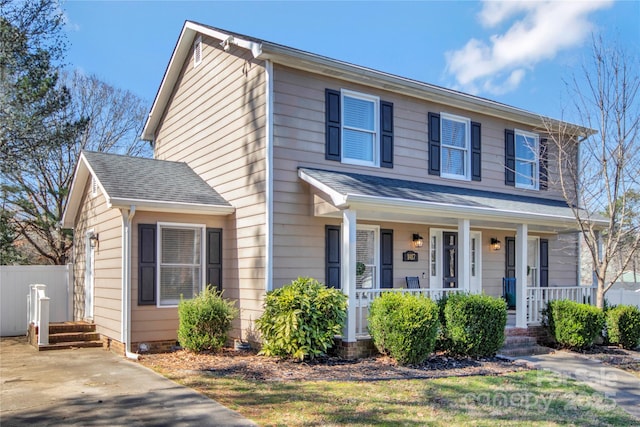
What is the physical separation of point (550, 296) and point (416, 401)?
22.5ft

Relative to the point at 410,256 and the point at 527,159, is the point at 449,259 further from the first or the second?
the point at 527,159

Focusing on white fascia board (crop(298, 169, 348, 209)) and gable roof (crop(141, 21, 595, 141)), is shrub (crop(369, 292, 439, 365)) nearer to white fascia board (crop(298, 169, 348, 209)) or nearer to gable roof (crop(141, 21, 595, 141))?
white fascia board (crop(298, 169, 348, 209))

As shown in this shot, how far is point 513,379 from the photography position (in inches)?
300

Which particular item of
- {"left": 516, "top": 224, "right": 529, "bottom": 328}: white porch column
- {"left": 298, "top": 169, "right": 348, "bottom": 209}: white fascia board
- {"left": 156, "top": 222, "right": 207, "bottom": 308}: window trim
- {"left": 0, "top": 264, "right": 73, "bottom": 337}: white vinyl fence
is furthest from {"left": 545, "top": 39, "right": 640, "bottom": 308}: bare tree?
{"left": 0, "top": 264, "right": 73, "bottom": 337}: white vinyl fence

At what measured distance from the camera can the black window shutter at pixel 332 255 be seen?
387 inches

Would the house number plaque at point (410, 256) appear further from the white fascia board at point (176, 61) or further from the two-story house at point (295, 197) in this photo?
the white fascia board at point (176, 61)

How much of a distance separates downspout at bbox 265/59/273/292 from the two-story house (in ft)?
0.08

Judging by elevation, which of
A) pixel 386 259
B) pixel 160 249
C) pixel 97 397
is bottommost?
pixel 97 397

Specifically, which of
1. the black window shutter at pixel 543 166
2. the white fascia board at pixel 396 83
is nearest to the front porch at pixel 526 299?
the black window shutter at pixel 543 166

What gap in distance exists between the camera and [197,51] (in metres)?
12.1

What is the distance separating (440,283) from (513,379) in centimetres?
413

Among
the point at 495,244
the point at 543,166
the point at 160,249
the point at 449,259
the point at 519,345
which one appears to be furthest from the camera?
the point at 543,166

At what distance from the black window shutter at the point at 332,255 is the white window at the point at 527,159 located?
5854 mm

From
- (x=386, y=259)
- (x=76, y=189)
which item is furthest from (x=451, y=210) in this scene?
(x=76, y=189)
